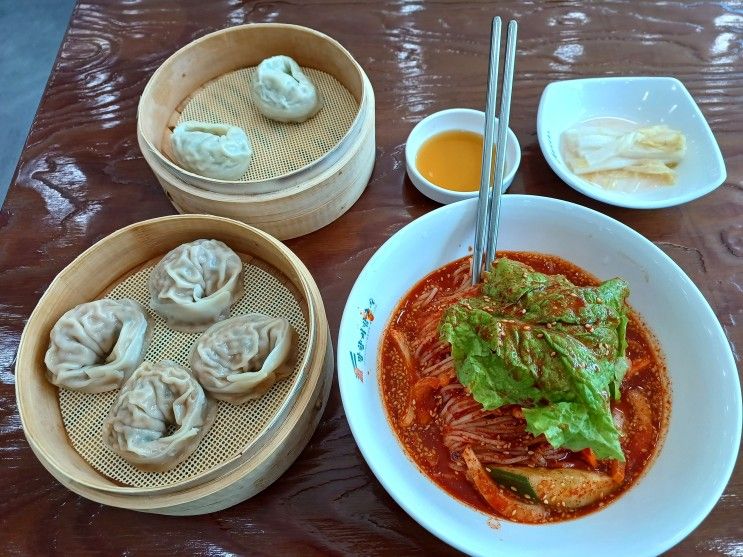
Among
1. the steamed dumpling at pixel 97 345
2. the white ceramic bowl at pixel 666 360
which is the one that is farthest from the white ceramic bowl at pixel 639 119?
Answer: the steamed dumpling at pixel 97 345

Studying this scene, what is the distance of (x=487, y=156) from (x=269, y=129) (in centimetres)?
119

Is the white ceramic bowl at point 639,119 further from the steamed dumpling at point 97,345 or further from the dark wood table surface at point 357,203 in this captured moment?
the steamed dumpling at point 97,345

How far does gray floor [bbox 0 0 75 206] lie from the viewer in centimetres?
450

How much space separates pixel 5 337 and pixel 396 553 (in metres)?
1.70

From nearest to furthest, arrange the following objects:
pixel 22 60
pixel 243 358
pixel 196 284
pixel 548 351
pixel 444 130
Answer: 1. pixel 548 351
2. pixel 243 358
3. pixel 196 284
4. pixel 444 130
5. pixel 22 60

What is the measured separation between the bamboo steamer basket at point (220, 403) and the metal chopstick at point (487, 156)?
0.57 meters

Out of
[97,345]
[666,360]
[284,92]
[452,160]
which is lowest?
[97,345]

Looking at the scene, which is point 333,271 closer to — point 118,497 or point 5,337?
point 118,497

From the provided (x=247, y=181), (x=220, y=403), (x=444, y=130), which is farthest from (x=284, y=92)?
(x=220, y=403)

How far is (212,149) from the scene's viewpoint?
230 cm

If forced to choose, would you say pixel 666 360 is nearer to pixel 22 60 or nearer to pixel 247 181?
pixel 247 181

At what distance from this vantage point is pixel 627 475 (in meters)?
1.56

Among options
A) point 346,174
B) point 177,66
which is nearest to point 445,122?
point 346,174

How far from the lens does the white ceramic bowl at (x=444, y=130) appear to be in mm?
2281
